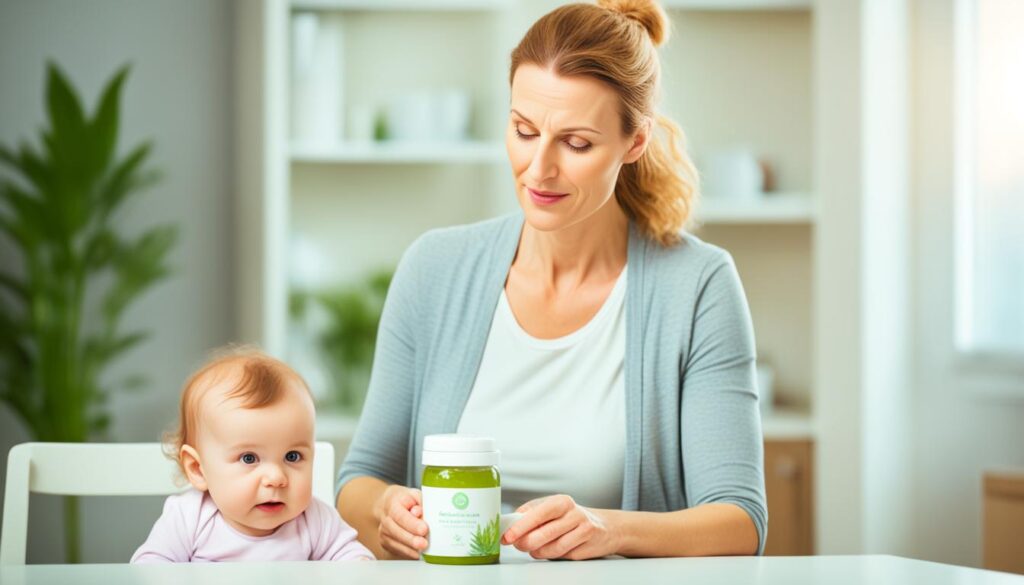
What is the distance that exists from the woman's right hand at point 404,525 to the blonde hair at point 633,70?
61cm

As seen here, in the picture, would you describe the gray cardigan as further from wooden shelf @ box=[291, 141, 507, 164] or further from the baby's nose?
wooden shelf @ box=[291, 141, 507, 164]

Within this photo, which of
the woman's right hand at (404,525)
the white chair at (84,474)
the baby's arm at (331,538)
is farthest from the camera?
the white chair at (84,474)

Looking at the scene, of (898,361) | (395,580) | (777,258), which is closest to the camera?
(395,580)

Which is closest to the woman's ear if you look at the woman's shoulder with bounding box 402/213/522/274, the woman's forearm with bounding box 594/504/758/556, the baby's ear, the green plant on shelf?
the woman's shoulder with bounding box 402/213/522/274

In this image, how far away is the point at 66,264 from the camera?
360 centimetres

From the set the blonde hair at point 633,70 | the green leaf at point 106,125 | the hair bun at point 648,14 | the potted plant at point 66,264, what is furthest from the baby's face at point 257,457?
the green leaf at point 106,125

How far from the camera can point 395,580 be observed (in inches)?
46.9

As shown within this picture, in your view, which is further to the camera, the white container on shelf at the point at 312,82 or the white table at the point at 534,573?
the white container on shelf at the point at 312,82

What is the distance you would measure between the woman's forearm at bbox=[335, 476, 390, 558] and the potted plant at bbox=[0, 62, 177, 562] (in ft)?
6.71

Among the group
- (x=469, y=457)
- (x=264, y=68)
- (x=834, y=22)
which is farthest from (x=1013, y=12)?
(x=469, y=457)

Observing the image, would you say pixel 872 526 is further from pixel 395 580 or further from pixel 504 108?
pixel 395 580

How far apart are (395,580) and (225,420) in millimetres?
326

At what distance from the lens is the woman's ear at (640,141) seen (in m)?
1.77

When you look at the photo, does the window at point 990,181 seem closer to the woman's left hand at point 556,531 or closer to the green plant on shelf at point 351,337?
the green plant on shelf at point 351,337
